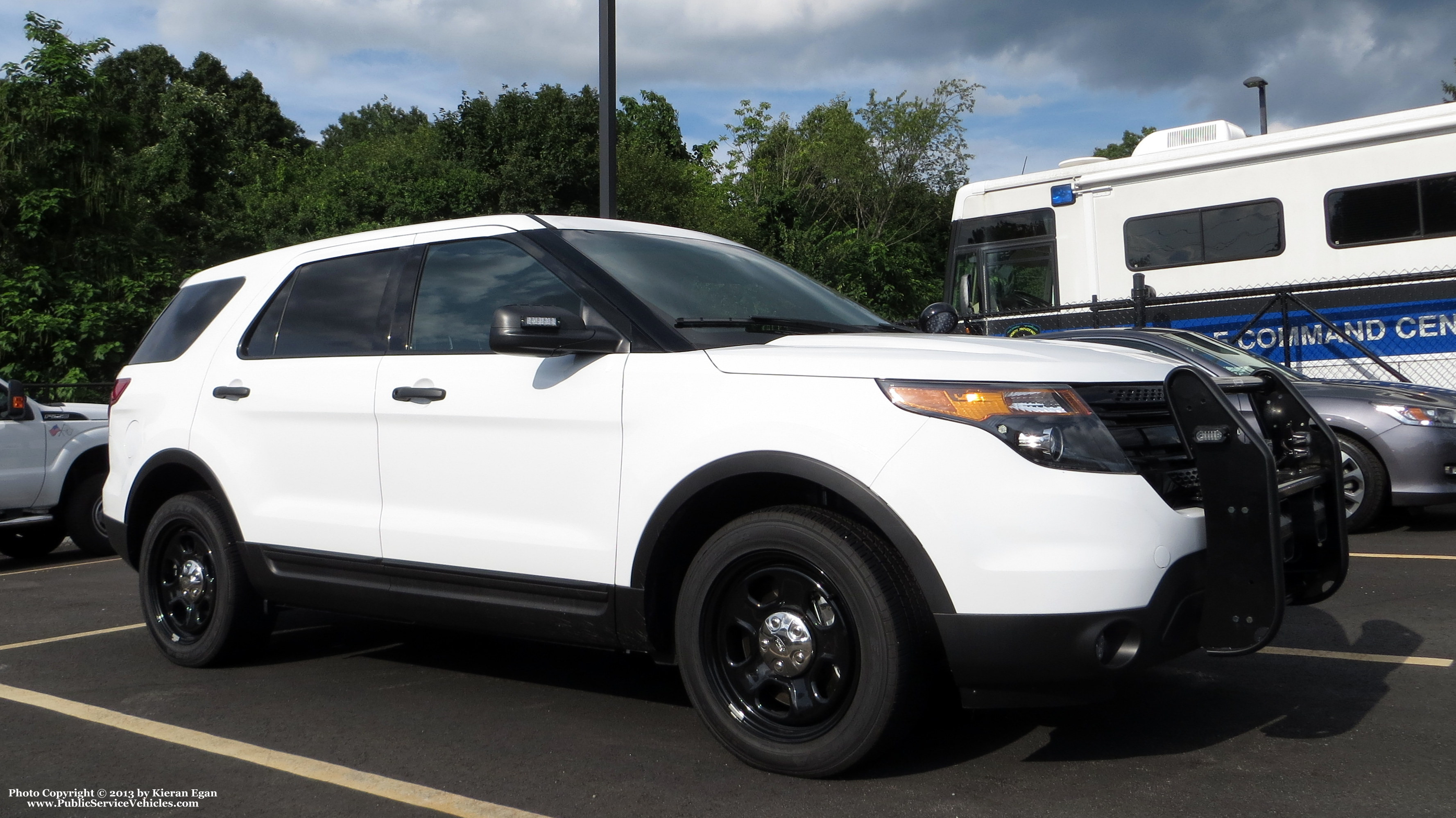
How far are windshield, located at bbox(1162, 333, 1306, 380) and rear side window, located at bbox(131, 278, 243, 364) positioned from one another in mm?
5929

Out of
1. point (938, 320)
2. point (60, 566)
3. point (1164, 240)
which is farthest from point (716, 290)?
point (1164, 240)

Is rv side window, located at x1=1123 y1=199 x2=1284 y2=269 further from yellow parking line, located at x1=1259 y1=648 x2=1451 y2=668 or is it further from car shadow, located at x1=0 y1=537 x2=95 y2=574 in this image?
car shadow, located at x1=0 y1=537 x2=95 y2=574

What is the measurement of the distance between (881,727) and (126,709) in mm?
3067

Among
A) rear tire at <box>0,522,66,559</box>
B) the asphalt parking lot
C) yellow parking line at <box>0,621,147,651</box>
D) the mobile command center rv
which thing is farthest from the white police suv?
the mobile command center rv

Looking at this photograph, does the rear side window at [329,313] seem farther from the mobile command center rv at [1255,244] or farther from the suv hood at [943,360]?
the mobile command center rv at [1255,244]

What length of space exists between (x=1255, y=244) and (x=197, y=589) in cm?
1086

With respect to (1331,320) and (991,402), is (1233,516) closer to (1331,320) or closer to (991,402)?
(991,402)

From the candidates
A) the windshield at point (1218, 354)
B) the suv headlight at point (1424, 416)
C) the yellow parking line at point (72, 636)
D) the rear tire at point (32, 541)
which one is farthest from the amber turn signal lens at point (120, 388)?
the suv headlight at point (1424, 416)

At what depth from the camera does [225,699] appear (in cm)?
498

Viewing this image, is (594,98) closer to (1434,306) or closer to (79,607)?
(1434,306)

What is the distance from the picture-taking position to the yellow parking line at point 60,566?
31.4 ft

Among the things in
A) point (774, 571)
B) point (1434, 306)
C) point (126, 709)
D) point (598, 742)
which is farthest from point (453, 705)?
point (1434, 306)

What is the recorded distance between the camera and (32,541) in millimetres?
10828

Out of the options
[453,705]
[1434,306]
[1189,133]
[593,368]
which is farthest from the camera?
[1189,133]
